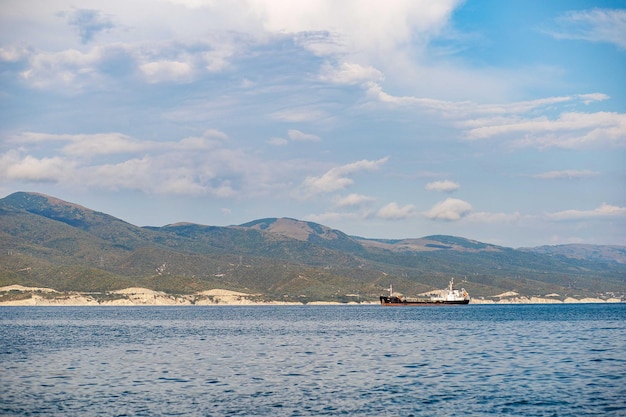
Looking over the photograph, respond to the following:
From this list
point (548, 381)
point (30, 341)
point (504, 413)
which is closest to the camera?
point (504, 413)

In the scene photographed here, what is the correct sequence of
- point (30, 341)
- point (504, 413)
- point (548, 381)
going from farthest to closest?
point (30, 341) → point (548, 381) → point (504, 413)

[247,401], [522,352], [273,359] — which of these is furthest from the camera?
[522,352]

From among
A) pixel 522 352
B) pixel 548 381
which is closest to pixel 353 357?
pixel 522 352

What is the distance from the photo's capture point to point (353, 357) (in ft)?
320

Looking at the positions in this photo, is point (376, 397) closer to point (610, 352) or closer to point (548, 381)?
point (548, 381)

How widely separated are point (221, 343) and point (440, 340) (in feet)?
119

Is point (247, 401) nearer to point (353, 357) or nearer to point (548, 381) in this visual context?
point (548, 381)

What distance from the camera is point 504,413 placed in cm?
5703

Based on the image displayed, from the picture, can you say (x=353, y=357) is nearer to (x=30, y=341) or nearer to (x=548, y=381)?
(x=548, y=381)

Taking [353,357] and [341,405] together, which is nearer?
[341,405]

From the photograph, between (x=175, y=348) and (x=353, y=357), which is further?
(x=175, y=348)

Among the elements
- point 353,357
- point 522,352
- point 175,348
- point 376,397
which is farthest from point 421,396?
point 175,348

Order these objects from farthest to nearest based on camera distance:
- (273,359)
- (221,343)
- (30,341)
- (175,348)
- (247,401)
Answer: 1. (30,341)
2. (221,343)
3. (175,348)
4. (273,359)
5. (247,401)

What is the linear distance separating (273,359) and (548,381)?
36.3m
